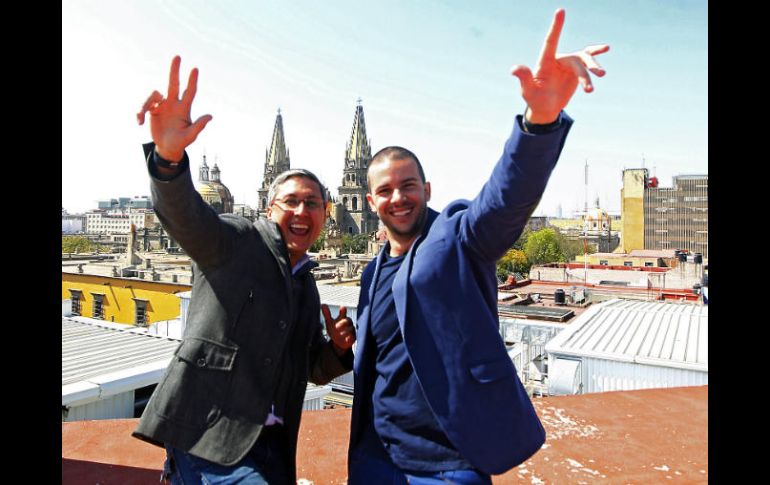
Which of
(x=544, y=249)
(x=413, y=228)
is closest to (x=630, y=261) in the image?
(x=544, y=249)

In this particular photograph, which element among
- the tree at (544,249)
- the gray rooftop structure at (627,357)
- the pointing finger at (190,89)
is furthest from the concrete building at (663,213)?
the pointing finger at (190,89)

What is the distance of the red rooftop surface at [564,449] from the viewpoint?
287cm

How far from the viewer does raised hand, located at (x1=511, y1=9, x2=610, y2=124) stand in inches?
56.0

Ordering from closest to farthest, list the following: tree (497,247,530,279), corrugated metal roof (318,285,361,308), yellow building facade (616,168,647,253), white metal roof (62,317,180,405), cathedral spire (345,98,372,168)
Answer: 1. white metal roof (62,317,180,405)
2. corrugated metal roof (318,285,361,308)
3. tree (497,247,530,279)
4. yellow building facade (616,168,647,253)
5. cathedral spire (345,98,372,168)

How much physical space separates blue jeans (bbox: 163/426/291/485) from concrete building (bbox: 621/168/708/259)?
64.8m

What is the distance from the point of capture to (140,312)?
2141 centimetres

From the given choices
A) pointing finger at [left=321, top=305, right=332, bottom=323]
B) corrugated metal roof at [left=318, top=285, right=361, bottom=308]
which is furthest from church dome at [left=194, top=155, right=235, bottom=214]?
pointing finger at [left=321, top=305, right=332, bottom=323]

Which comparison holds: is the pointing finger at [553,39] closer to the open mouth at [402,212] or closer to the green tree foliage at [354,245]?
the open mouth at [402,212]

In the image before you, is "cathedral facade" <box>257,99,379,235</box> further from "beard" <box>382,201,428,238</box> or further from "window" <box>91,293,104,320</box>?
"beard" <box>382,201,428,238</box>

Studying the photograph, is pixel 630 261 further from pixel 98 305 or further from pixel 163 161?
pixel 163 161
